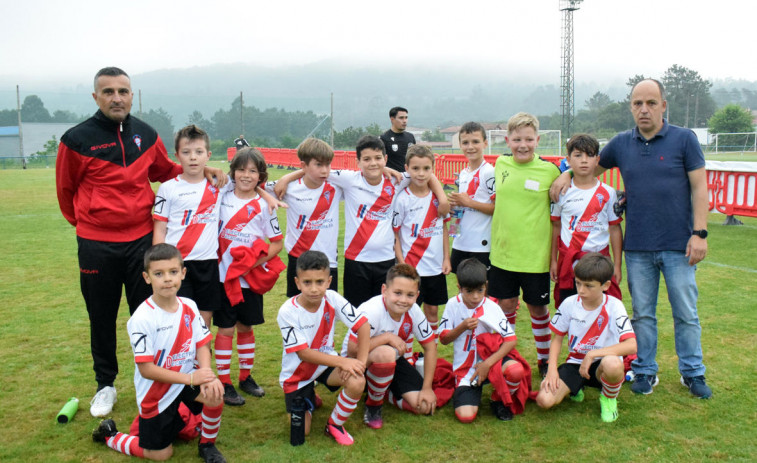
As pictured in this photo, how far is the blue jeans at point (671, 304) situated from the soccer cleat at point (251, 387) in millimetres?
2639

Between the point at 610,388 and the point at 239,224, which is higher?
the point at 239,224

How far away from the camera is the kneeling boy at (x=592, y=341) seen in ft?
12.0

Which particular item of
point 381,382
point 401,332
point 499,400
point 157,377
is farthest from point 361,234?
point 157,377

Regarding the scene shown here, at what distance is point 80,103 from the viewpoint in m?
51.6

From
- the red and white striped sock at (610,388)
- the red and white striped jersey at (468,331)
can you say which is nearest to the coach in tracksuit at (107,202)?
the red and white striped jersey at (468,331)

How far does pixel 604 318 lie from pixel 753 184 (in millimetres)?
8037

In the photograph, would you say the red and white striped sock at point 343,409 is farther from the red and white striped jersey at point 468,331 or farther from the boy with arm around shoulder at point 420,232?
the boy with arm around shoulder at point 420,232

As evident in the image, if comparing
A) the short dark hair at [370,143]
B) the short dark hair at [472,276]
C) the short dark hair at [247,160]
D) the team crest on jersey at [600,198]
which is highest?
the short dark hair at [370,143]

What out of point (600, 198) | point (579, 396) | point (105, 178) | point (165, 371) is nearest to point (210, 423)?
point (165, 371)

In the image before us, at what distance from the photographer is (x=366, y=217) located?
444 centimetres

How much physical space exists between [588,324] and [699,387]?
2.82 feet

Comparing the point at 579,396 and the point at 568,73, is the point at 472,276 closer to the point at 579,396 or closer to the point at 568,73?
the point at 579,396

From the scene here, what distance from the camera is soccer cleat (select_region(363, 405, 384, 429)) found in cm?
364

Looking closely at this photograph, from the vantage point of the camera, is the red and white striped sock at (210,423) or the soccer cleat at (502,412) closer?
the red and white striped sock at (210,423)
